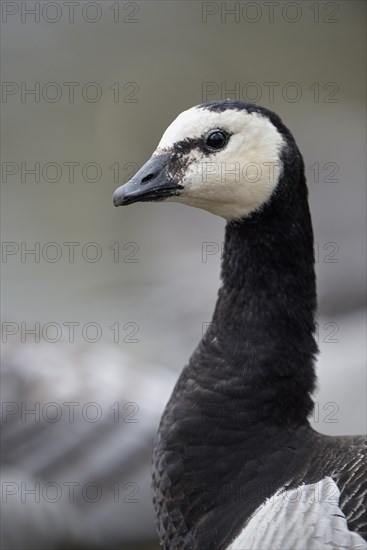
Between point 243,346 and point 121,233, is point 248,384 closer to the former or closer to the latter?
point 243,346

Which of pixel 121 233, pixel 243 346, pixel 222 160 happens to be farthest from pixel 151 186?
pixel 121 233

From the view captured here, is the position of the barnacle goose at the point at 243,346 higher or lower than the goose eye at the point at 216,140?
lower

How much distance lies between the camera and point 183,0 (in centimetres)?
555

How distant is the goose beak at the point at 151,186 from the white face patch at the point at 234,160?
0.9 inches

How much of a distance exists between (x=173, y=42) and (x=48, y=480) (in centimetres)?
358

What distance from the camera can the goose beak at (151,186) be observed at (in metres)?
1.52

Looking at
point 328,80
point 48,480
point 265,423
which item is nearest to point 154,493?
point 265,423

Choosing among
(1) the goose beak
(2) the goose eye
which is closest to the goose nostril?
(1) the goose beak

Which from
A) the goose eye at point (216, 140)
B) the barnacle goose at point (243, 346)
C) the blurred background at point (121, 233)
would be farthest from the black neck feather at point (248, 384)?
the blurred background at point (121, 233)

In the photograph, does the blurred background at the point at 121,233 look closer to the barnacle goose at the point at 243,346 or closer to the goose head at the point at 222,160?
the barnacle goose at the point at 243,346

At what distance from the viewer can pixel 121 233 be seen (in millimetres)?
5289

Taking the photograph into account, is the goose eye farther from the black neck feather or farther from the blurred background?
the blurred background

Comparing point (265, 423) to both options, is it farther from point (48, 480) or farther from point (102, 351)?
point (102, 351)

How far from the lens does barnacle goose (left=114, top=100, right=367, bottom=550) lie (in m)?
1.51
